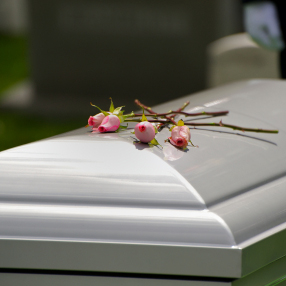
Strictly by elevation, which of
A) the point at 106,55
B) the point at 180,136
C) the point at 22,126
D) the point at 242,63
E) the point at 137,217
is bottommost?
the point at 22,126

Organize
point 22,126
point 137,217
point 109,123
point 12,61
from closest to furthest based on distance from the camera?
point 137,217
point 109,123
point 22,126
point 12,61

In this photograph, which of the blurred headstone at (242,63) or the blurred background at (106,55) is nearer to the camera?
the blurred headstone at (242,63)

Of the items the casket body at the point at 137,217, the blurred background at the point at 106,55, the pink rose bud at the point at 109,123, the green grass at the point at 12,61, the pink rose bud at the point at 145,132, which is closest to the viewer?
the casket body at the point at 137,217

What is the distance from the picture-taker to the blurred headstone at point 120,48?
6832 millimetres

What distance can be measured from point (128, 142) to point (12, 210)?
1.05ft

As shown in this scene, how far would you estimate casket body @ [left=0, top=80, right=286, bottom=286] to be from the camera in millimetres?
970

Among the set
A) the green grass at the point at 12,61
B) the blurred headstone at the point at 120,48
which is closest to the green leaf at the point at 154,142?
the blurred headstone at the point at 120,48

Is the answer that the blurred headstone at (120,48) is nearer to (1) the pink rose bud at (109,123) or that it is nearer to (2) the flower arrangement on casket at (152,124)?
(2) the flower arrangement on casket at (152,124)

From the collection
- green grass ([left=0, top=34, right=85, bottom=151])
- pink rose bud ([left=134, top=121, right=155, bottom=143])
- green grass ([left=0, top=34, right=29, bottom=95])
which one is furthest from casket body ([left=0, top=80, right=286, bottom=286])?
green grass ([left=0, top=34, right=29, bottom=95])

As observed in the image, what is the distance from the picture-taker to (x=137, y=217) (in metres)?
0.99

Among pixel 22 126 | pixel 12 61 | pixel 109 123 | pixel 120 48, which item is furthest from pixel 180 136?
pixel 12 61

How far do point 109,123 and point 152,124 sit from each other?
0.13 m

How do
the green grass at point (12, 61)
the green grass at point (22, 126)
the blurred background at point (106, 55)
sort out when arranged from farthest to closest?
the green grass at point (12, 61)
the blurred background at point (106, 55)
the green grass at point (22, 126)

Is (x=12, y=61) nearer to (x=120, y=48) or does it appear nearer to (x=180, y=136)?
(x=120, y=48)
